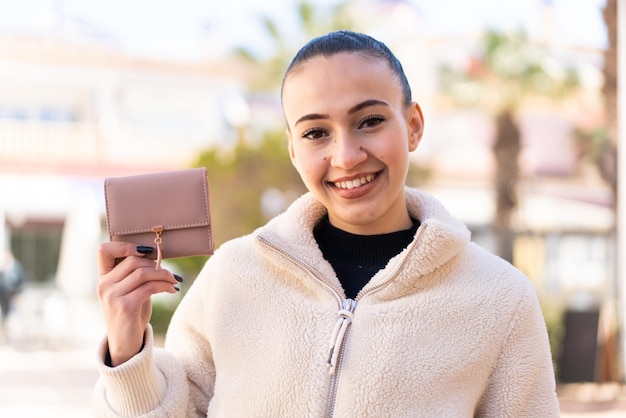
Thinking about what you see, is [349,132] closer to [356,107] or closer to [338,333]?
[356,107]

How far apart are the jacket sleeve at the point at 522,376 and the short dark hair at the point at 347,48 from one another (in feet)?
1.61

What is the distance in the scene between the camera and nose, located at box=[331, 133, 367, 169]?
5.64 ft

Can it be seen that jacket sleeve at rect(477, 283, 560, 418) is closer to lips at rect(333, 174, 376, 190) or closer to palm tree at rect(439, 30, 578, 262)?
lips at rect(333, 174, 376, 190)

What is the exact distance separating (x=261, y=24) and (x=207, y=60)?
660 centimetres

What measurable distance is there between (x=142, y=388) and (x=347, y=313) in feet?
1.34

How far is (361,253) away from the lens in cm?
192

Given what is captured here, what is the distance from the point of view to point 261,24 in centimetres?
1816

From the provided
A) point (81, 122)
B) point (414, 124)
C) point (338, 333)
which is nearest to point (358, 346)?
point (338, 333)

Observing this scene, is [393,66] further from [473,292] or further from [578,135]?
[578,135]

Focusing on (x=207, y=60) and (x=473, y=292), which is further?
(x=207, y=60)

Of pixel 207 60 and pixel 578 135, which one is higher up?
pixel 207 60

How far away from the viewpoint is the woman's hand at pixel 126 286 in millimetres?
1644

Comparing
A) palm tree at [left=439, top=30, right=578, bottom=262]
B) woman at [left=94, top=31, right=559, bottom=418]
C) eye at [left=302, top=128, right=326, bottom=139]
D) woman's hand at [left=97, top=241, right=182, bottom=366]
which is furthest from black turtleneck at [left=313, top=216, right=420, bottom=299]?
palm tree at [left=439, top=30, right=578, bottom=262]

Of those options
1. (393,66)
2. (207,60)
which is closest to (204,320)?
(393,66)
